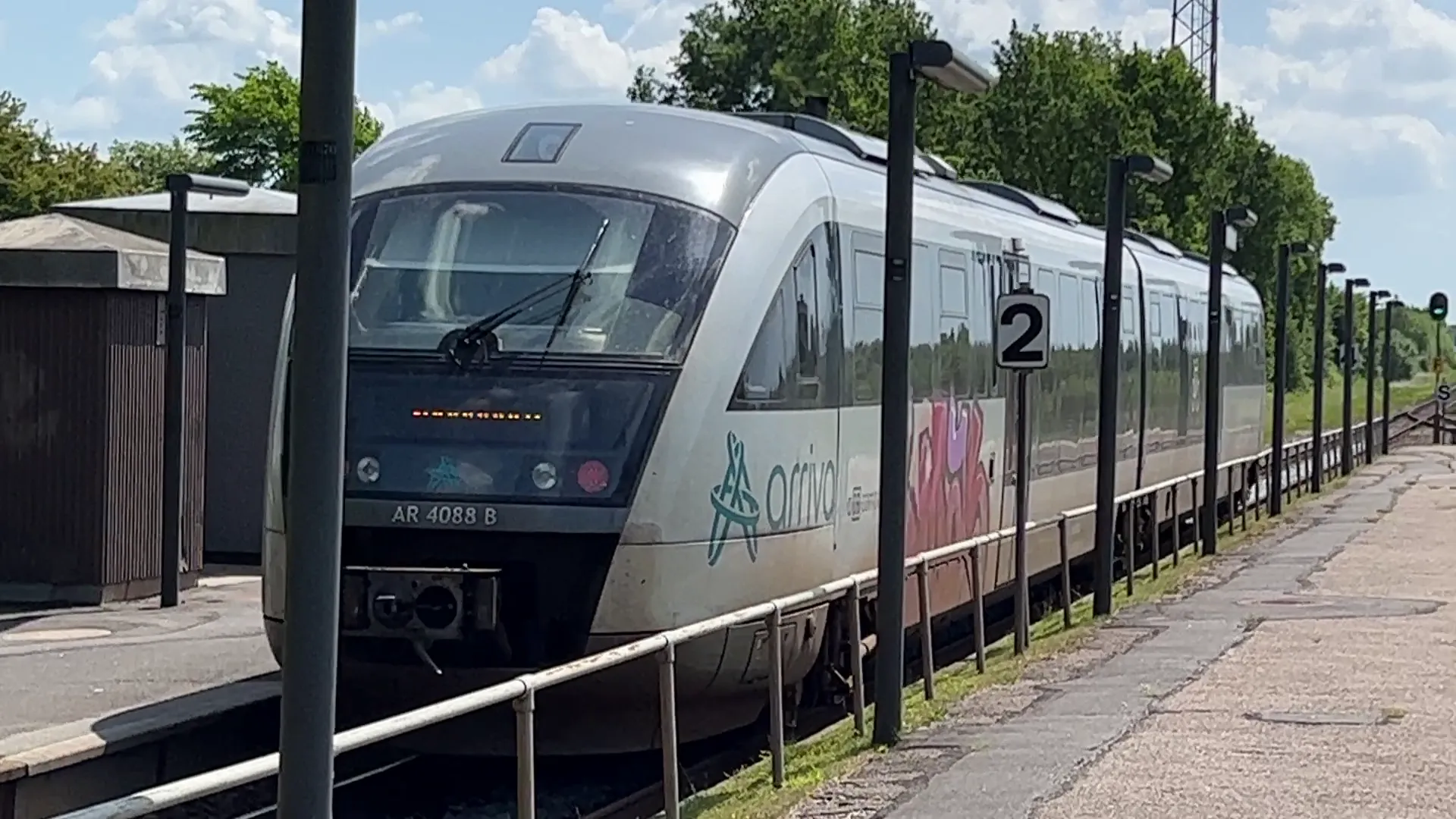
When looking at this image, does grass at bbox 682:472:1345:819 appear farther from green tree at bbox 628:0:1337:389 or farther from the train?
green tree at bbox 628:0:1337:389

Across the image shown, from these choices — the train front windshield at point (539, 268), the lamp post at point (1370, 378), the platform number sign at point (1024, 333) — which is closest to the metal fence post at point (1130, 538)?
the platform number sign at point (1024, 333)

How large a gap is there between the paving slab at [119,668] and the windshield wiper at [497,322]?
2.35 metres

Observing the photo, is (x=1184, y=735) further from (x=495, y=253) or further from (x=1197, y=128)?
(x=1197, y=128)

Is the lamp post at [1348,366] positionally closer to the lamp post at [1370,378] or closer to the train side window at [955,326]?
the lamp post at [1370,378]

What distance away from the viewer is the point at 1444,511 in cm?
3244

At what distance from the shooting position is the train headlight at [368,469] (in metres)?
10.7

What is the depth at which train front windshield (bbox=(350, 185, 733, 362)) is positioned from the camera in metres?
11.0

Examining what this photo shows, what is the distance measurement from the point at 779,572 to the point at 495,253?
7.44ft

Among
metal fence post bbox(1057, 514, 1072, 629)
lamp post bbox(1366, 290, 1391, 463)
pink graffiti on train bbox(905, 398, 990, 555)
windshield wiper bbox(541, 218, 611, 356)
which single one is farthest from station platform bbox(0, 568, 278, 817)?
lamp post bbox(1366, 290, 1391, 463)

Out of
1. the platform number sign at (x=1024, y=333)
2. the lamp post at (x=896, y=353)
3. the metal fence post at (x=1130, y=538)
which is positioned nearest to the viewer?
the lamp post at (x=896, y=353)

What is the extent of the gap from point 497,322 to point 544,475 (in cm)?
92

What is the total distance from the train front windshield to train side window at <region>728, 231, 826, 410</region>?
47 centimetres

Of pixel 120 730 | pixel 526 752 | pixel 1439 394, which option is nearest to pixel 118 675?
pixel 120 730

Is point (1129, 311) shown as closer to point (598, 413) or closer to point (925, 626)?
point (925, 626)
